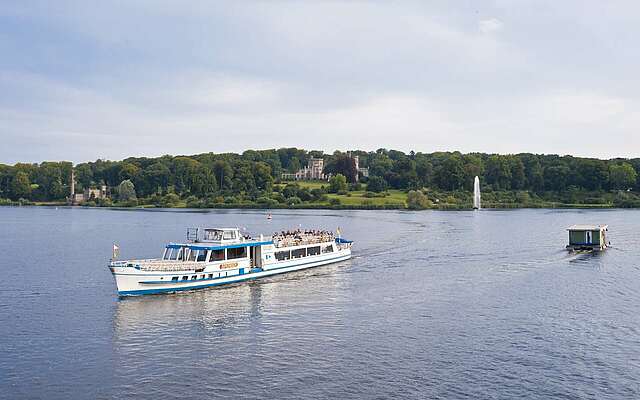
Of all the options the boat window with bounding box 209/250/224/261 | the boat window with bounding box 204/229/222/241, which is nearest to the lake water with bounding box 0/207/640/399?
the boat window with bounding box 209/250/224/261

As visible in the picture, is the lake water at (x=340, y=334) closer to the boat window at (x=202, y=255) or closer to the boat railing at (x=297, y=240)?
the boat window at (x=202, y=255)

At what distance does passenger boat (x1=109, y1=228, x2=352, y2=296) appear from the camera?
64875mm

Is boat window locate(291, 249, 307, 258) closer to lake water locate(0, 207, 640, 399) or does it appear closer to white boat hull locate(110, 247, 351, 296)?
lake water locate(0, 207, 640, 399)

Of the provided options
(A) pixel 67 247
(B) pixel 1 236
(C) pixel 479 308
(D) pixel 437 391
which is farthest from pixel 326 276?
(B) pixel 1 236

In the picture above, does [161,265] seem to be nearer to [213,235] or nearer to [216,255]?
[216,255]

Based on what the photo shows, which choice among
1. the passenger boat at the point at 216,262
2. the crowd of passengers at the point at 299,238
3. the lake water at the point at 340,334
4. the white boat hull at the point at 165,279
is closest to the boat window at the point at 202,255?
the passenger boat at the point at 216,262

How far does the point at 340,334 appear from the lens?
51.0 meters

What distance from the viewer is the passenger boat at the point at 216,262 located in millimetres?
Result: 64875

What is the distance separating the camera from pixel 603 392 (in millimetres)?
38406

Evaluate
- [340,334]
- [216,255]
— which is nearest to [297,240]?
[216,255]

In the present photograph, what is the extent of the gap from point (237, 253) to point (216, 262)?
4.77 m

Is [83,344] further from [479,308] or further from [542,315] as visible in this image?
[542,315]

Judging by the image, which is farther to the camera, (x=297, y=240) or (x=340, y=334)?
(x=297, y=240)

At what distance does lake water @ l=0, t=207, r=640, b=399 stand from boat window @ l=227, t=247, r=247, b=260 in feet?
13.6
